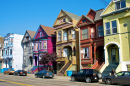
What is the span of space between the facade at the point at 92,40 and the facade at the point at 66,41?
8.29ft

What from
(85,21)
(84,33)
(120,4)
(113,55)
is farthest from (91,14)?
(113,55)

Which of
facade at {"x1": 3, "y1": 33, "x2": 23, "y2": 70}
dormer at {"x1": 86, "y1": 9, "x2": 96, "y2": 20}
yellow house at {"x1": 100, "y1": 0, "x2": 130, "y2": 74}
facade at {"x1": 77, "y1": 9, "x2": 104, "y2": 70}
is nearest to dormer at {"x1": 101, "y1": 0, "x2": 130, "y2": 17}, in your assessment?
yellow house at {"x1": 100, "y1": 0, "x2": 130, "y2": 74}

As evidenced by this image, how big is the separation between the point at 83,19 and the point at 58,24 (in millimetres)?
7699

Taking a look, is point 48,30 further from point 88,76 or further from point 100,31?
point 88,76

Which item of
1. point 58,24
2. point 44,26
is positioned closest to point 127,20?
point 58,24

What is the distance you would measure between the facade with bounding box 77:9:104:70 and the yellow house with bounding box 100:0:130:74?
2253 millimetres

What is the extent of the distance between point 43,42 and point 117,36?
2107cm

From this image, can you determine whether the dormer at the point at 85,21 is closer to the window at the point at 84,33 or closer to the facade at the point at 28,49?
the window at the point at 84,33

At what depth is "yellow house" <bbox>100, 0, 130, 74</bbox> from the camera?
2314cm

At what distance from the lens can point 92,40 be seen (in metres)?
29.1

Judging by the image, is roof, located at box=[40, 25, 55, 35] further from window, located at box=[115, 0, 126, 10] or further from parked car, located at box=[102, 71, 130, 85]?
parked car, located at box=[102, 71, 130, 85]

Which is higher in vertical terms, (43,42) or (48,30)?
(48,30)

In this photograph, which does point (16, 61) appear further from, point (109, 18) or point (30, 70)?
point (109, 18)

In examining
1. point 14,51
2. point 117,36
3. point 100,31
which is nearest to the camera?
point 117,36
